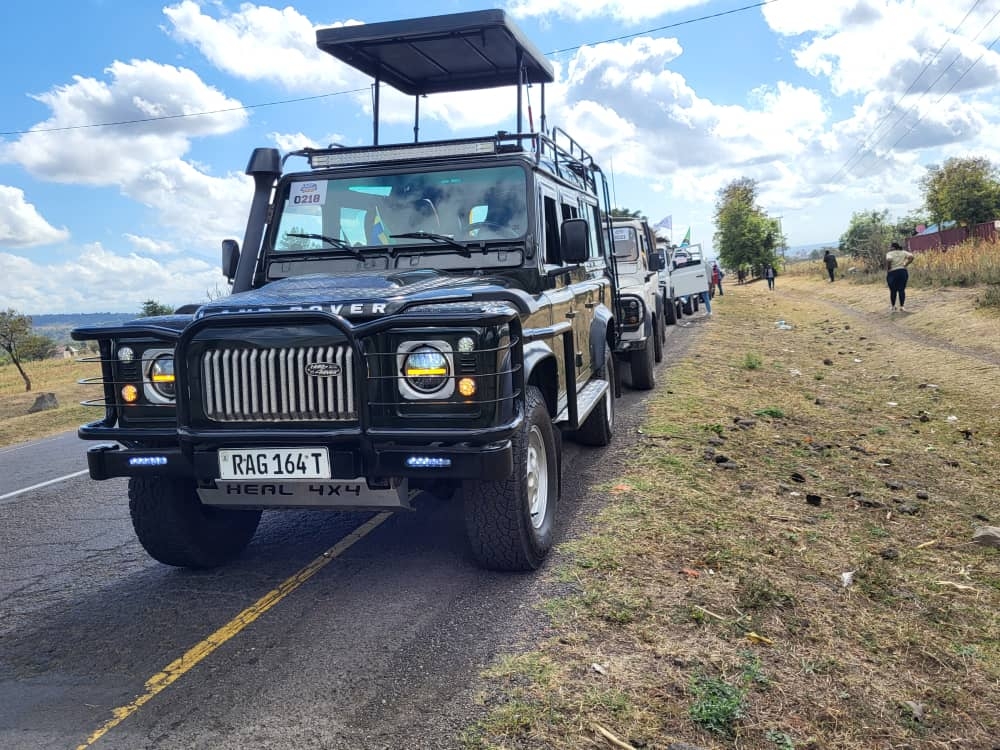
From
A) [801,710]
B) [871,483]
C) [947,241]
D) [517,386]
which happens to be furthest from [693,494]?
[947,241]

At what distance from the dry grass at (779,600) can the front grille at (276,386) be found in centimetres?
138

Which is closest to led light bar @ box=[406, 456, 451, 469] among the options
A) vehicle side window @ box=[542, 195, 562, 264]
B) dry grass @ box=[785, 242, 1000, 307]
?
vehicle side window @ box=[542, 195, 562, 264]

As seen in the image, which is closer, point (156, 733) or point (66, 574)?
point (156, 733)

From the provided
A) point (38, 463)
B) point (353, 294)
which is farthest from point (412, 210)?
point (38, 463)

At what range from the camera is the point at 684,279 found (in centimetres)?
2408

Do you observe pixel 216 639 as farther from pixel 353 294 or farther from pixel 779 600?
pixel 779 600

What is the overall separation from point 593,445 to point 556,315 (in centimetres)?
251

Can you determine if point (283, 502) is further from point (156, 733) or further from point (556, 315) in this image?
point (556, 315)

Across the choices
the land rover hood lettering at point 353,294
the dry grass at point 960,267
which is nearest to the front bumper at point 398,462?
the land rover hood lettering at point 353,294

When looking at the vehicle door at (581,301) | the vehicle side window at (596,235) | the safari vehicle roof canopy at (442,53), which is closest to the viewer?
the vehicle door at (581,301)

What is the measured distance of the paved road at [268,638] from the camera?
2.90 meters

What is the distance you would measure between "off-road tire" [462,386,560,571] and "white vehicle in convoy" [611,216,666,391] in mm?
4670

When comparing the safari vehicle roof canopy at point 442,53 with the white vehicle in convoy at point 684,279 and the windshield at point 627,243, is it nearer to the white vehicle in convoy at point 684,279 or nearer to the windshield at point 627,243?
the windshield at point 627,243

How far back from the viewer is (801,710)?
2846mm
